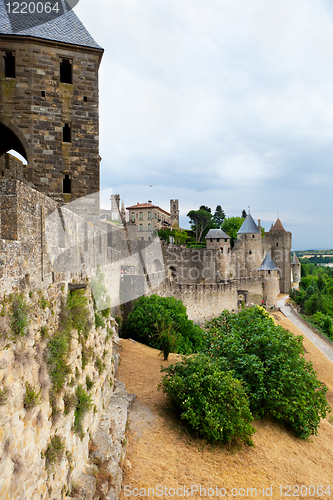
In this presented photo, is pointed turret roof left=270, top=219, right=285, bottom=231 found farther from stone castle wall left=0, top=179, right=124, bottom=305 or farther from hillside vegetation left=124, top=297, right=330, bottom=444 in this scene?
stone castle wall left=0, top=179, right=124, bottom=305

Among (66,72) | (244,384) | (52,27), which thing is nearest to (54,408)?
(244,384)

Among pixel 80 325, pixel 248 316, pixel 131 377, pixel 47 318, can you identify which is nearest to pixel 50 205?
pixel 47 318

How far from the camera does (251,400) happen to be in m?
10.3

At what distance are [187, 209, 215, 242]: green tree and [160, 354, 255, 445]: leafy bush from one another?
52943mm

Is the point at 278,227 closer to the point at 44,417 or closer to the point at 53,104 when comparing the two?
the point at 53,104

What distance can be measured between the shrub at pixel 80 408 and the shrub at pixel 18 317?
2.19m

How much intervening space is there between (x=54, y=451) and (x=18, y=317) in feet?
6.13

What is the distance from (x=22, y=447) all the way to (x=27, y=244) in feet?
7.36

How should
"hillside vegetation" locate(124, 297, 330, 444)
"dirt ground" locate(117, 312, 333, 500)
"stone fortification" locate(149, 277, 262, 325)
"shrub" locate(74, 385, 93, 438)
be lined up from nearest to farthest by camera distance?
"shrub" locate(74, 385, 93, 438) → "dirt ground" locate(117, 312, 333, 500) → "hillside vegetation" locate(124, 297, 330, 444) → "stone fortification" locate(149, 277, 262, 325)

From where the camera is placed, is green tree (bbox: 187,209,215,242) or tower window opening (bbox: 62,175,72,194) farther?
green tree (bbox: 187,209,215,242)

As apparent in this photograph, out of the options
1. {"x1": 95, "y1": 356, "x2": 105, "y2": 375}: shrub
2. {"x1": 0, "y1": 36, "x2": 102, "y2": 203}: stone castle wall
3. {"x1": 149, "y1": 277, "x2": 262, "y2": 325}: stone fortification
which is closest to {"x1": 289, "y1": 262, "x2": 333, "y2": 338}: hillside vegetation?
{"x1": 149, "y1": 277, "x2": 262, "y2": 325}: stone fortification

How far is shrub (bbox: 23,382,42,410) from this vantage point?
3.48 m

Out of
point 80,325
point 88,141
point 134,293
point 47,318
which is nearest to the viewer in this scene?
point 47,318

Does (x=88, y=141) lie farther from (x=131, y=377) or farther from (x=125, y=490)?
(x=125, y=490)
